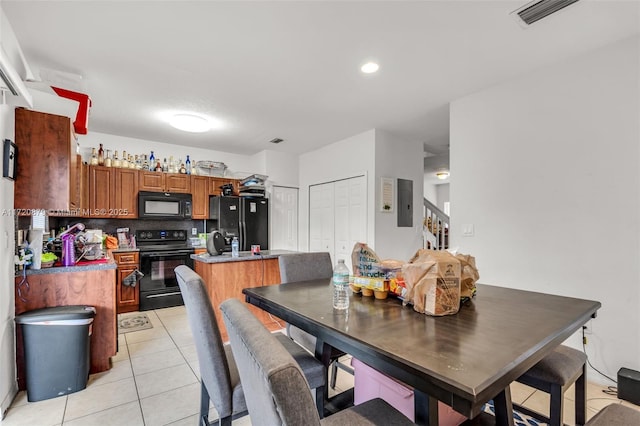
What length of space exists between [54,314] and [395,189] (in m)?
3.92

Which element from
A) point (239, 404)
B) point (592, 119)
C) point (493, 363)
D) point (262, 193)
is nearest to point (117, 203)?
point (262, 193)

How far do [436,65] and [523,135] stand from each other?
1.02 meters

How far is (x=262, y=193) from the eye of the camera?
5.30m

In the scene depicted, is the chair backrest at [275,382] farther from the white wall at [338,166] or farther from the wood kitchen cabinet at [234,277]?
the white wall at [338,166]

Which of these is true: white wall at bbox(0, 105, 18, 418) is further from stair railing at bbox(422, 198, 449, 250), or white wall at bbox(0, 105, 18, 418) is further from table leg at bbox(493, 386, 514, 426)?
stair railing at bbox(422, 198, 449, 250)

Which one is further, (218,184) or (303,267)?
(218,184)

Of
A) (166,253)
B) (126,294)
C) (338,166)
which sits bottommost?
(126,294)

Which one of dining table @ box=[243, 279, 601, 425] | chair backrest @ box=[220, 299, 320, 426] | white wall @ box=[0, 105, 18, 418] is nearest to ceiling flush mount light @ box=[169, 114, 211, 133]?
white wall @ box=[0, 105, 18, 418]

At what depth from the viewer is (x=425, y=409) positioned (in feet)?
3.24

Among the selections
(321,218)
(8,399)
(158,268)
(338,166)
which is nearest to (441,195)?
(321,218)

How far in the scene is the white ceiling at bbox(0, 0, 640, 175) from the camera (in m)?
1.93

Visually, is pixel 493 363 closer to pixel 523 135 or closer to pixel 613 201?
pixel 613 201

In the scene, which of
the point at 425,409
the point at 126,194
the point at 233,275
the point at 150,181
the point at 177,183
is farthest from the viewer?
the point at 177,183

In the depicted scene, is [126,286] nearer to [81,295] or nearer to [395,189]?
[81,295]
